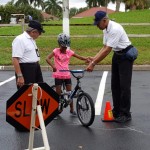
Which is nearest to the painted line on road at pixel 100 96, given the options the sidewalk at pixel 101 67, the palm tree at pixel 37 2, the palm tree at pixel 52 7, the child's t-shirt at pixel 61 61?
the child's t-shirt at pixel 61 61

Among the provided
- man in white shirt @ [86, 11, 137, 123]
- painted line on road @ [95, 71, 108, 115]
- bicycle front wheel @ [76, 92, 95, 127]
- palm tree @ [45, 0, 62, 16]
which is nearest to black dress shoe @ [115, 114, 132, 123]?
man in white shirt @ [86, 11, 137, 123]

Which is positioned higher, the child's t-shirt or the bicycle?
the child's t-shirt

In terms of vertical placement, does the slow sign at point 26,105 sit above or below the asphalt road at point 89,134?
above

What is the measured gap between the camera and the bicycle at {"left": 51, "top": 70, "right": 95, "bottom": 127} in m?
7.12

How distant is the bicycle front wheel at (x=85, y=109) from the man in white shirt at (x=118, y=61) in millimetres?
482

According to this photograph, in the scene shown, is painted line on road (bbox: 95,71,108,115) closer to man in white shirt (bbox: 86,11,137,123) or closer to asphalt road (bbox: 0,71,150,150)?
asphalt road (bbox: 0,71,150,150)

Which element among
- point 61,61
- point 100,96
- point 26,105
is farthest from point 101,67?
point 26,105

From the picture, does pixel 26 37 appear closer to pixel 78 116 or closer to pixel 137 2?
pixel 78 116

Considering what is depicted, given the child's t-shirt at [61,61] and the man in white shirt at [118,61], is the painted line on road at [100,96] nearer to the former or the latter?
the man in white shirt at [118,61]

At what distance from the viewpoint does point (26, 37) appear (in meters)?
6.98

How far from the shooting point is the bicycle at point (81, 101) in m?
7.12

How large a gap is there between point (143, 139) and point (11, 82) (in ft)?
21.7

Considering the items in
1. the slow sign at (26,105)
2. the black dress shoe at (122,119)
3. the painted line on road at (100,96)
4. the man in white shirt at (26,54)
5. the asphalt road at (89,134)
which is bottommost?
the painted line on road at (100,96)

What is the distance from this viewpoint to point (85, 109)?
728 centimetres
